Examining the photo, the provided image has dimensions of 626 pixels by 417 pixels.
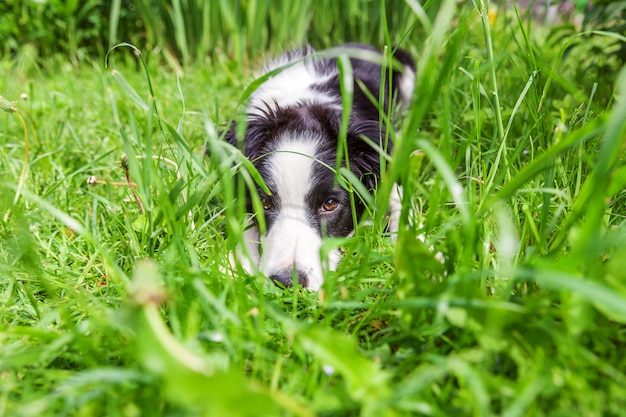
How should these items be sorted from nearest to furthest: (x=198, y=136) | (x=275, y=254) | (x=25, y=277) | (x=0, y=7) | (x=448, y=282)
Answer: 1. (x=448, y=282)
2. (x=25, y=277)
3. (x=275, y=254)
4. (x=198, y=136)
5. (x=0, y=7)

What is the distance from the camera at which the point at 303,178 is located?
2.14 meters

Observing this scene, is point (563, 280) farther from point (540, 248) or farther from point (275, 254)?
point (275, 254)

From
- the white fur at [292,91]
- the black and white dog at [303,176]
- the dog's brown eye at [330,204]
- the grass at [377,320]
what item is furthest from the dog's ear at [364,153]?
the grass at [377,320]

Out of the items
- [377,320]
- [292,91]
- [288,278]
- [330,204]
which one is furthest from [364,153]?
[377,320]

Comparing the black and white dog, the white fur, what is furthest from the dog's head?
the white fur

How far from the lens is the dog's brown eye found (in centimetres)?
221

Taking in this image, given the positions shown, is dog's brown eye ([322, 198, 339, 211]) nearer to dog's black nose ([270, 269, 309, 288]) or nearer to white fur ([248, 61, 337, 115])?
dog's black nose ([270, 269, 309, 288])

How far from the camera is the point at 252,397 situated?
85 cm

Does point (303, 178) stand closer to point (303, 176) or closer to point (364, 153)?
point (303, 176)

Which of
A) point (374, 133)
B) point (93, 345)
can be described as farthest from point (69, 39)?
point (93, 345)

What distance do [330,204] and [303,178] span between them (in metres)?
0.17

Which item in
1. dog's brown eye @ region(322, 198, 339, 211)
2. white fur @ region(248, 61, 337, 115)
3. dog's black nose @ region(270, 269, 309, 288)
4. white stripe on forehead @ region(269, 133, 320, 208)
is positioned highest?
white fur @ region(248, 61, 337, 115)

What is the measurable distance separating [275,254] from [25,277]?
0.83m

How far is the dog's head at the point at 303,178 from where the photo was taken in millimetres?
1931
